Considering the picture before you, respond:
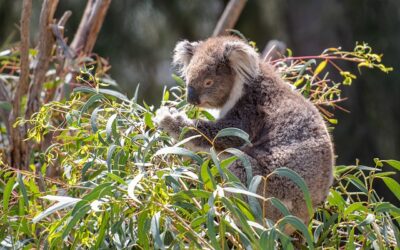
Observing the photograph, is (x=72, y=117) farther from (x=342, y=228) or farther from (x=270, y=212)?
(x=342, y=228)

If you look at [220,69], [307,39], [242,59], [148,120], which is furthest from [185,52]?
[307,39]

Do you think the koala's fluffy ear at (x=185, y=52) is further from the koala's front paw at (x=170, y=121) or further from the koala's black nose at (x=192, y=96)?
the koala's front paw at (x=170, y=121)

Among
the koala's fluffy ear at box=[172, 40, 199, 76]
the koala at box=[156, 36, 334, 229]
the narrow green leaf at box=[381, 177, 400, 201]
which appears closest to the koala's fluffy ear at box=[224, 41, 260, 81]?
the koala at box=[156, 36, 334, 229]

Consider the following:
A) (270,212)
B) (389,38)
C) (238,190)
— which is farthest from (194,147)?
(389,38)

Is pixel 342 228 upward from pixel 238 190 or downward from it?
downward

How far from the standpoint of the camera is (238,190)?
1953 mm

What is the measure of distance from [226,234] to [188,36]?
5.84 metres

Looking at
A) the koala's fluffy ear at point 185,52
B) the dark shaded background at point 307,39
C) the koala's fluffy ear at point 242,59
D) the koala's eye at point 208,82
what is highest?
the koala's fluffy ear at point 242,59

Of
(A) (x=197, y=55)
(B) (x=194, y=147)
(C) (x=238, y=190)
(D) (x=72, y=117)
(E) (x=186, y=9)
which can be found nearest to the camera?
(C) (x=238, y=190)

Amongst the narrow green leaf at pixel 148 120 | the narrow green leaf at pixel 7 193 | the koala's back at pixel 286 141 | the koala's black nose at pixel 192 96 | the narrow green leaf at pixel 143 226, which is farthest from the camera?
the koala's black nose at pixel 192 96

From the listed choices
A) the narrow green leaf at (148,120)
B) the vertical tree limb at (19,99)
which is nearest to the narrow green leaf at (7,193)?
the narrow green leaf at (148,120)

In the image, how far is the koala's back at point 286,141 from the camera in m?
2.54

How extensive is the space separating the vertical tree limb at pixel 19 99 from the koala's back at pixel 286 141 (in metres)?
0.91

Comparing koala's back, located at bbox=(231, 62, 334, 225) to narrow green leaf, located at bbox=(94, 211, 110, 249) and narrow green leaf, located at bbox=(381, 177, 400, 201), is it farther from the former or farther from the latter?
→ narrow green leaf, located at bbox=(94, 211, 110, 249)
